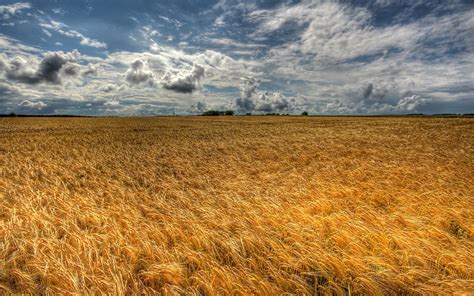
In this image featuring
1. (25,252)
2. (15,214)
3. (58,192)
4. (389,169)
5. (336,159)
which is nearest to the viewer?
(25,252)

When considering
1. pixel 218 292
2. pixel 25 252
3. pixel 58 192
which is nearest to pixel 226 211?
pixel 218 292

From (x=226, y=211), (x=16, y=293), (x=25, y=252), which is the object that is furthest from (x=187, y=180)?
(x=16, y=293)

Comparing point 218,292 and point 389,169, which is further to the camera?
point 389,169

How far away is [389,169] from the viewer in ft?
37.6

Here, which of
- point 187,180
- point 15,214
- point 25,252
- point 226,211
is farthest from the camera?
point 187,180

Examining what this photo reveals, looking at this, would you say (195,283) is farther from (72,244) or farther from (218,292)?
(72,244)

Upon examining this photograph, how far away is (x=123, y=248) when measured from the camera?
4477 millimetres

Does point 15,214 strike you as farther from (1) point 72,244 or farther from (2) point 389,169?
(2) point 389,169

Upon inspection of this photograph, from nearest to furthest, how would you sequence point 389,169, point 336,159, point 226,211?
point 226,211 → point 389,169 → point 336,159

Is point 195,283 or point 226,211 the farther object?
point 226,211

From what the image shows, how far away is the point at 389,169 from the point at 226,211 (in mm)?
8478

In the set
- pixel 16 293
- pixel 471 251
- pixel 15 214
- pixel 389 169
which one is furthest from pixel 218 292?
pixel 389 169

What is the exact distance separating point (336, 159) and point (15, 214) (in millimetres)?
13668

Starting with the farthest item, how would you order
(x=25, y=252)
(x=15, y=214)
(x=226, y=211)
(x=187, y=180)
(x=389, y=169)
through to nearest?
(x=389, y=169) → (x=187, y=180) → (x=226, y=211) → (x=15, y=214) → (x=25, y=252)
